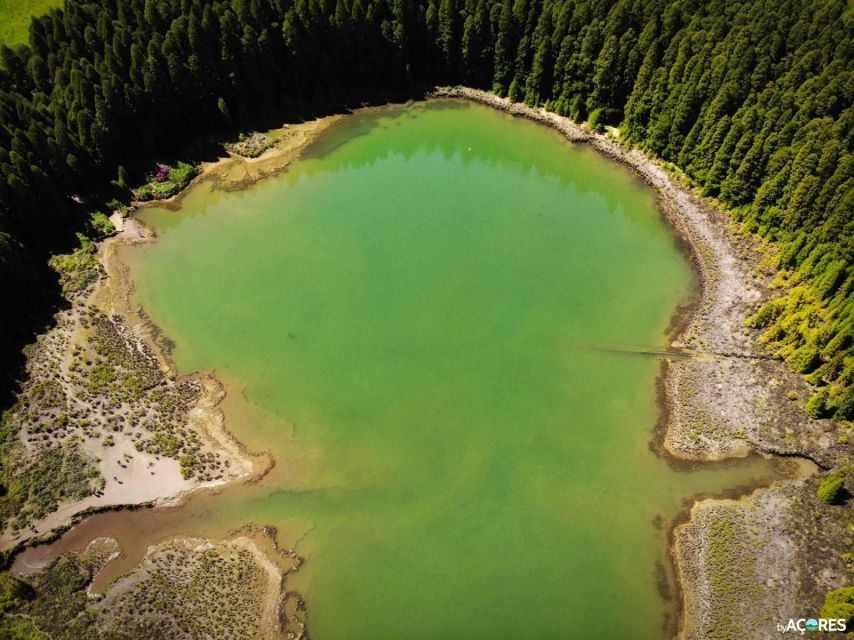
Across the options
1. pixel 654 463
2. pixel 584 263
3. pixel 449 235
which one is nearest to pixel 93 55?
pixel 449 235

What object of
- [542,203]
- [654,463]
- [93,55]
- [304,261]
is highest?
[93,55]

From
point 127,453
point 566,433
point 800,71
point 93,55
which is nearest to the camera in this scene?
point 127,453

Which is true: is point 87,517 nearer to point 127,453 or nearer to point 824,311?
point 127,453

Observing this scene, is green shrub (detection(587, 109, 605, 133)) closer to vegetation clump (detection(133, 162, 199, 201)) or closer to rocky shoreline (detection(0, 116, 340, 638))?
vegetation clump (detection(133, 162, 199, 201))

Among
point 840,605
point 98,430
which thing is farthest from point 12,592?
point 840,605

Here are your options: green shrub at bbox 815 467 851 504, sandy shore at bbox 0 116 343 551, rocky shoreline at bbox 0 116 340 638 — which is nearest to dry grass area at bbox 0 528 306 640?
rocky shoreline at bbox 0 116 340 638

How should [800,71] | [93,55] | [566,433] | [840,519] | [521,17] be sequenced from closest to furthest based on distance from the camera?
[840,519] → [566,433] → [800,71] → [93,55] → [521,17]

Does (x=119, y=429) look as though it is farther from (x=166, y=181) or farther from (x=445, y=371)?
(x=166, y=181)

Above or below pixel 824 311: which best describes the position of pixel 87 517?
below
